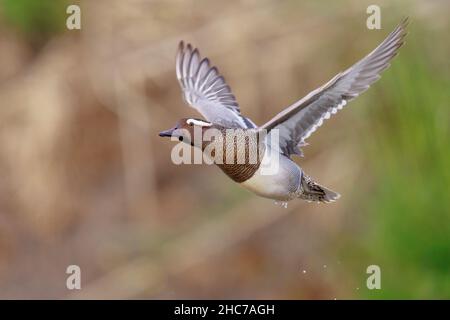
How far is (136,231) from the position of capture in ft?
19.9

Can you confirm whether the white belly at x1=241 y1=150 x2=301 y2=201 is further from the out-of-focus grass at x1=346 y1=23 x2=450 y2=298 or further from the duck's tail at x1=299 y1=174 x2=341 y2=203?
the out-of-focus grass at x1=346 y1=23 x2=450 y2=298

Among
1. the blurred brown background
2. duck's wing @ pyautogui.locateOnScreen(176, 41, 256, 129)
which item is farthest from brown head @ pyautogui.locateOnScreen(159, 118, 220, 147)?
the blurred brown background

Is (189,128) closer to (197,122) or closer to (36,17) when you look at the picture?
(197,122)

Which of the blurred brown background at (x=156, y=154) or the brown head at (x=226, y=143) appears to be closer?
the brown head at (x=226, y=143)

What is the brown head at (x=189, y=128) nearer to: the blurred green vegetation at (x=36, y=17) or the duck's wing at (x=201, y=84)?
the duck's wing at (x=201, y=84)

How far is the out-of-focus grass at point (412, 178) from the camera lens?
362cm

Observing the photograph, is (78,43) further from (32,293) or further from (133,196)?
(32,293)

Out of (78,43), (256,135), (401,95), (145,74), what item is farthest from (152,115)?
(256,135)

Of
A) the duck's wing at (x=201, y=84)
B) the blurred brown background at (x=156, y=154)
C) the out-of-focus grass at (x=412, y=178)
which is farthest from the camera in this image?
the blurred brown background at (x=156, y=154)

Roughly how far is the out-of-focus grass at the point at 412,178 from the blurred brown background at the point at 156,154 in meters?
1.06

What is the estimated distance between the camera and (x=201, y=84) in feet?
10.5

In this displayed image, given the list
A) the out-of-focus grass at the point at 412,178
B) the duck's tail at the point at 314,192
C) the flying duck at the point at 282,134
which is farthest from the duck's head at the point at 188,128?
the out-of-focus grass at the point at 412,178

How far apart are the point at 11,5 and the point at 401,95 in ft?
10.0

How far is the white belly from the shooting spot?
2451 mm
